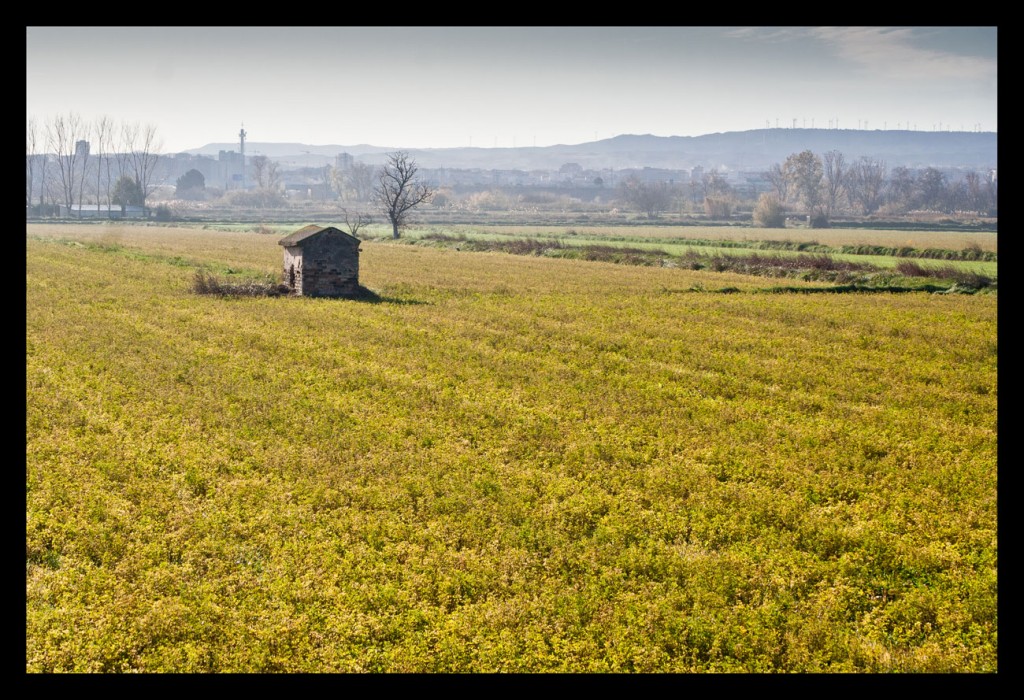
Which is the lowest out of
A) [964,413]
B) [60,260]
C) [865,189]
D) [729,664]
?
[729,664]

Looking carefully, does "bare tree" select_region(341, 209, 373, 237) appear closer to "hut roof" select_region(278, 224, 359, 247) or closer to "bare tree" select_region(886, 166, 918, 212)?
"hut roof" select_region(278, 224, 359, 247)

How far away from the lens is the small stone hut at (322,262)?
3266 centimetres

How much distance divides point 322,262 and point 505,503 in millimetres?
23969

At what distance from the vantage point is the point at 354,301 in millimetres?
31922

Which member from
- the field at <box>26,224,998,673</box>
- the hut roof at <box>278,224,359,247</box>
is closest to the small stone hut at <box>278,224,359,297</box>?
the hut roof at <box>278,224,359,247</box>

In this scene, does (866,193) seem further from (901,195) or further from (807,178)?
(807,178)

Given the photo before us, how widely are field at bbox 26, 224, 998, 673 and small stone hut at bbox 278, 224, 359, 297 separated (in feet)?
29.8

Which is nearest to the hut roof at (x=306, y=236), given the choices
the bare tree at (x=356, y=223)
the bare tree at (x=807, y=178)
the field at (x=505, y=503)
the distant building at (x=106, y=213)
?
the field at (x=505, y=503)

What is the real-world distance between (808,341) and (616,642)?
18.9m

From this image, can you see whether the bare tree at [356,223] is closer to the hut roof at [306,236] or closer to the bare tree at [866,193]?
the hut roof at [306,236]

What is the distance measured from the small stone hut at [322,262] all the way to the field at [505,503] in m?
9.09

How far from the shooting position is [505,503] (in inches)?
431

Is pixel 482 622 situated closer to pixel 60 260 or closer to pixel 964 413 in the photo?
pixel 964 413
